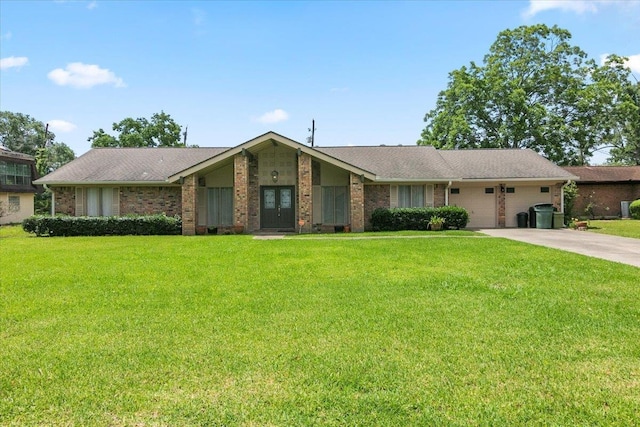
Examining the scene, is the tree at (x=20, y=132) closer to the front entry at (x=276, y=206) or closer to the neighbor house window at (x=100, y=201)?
the neighbor house window at (x=100, y=201)

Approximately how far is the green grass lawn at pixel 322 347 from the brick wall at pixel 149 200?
12.0 meters

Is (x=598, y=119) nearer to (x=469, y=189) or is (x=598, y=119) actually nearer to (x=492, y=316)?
(x=469, y=189)

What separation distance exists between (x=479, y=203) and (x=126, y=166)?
1877cm

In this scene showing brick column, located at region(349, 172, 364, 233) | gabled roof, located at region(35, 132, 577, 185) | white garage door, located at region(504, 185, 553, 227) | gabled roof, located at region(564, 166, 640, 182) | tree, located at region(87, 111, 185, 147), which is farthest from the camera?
tree, located at region(87, 111, 185, 147)

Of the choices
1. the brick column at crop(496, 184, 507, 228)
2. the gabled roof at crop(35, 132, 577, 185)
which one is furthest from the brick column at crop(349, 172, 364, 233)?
the brick column at crop(496, 184, 507, 228)

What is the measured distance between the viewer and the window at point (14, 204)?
32031mm

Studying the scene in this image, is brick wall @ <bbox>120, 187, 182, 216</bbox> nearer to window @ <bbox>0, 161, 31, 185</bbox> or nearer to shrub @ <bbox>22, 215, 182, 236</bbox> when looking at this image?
shrub @ <bbox>22, 215, 182, 236</bbox>

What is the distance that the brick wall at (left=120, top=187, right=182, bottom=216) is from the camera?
65.6 feet

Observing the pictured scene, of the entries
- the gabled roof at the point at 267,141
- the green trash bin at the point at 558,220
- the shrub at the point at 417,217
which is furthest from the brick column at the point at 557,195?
the gabled roof at the point at 267,141

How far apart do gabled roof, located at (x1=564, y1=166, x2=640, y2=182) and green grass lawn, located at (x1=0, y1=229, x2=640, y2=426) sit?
25.9m

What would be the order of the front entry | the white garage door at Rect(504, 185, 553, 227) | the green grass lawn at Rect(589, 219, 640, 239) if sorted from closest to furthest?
the green grass lawn at Rect(589, 219, 640, 239) < the front entry < the white garage door at Rect(504, 185, 553, 227)

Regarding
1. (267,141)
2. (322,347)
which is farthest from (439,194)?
(322,347)

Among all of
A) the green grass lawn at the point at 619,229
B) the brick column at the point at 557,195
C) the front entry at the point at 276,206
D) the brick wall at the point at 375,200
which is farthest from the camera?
the brick column at the point at 557,195

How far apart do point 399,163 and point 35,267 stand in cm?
1672
